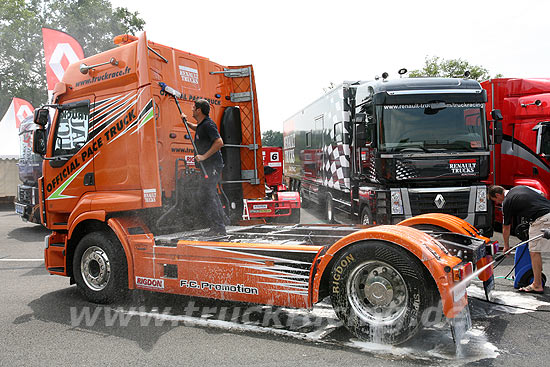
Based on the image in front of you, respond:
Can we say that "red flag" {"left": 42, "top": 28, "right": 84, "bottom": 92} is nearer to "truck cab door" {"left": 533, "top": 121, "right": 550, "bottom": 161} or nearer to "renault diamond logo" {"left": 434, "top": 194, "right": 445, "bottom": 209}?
"renault diamond logo" {"left": 434, "top": 194, "right": 445, "bottom": 209}

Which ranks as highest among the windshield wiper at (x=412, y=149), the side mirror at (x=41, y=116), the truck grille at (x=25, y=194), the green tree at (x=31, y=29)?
the green tree at (x=31, y=29)

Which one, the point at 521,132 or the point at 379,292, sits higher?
the point at 521,132

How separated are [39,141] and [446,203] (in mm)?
6469

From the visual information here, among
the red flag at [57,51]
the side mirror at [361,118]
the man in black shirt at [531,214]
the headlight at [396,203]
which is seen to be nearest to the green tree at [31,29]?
the red flag at [57,51]

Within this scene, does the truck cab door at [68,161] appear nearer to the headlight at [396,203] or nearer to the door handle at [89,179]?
the door handle at [89,179]

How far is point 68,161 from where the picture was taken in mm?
6047

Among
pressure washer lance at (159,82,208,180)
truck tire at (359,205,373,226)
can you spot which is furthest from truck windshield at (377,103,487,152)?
pressure washer lance at (159,82,208,180)

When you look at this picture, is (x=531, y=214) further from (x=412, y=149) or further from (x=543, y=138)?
(x=543, y=138)

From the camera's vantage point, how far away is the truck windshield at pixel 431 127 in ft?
25.7

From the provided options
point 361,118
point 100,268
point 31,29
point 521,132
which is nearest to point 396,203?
point 361,118

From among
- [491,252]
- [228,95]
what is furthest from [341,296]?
[228,95]

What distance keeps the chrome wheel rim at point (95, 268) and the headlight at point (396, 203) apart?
4.65 m

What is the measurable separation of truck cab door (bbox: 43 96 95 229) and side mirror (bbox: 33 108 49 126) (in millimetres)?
199

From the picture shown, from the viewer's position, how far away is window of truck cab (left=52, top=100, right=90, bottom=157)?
236 inches
